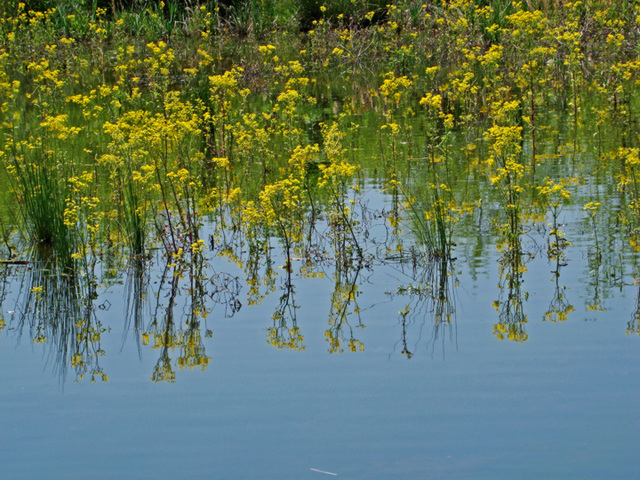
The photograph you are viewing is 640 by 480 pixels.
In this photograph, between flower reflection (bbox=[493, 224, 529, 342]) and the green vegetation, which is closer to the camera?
flower reflection (bbox=[493, 224, 529, 342])

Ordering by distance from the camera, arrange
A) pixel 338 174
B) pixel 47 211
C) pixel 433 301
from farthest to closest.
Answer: pixel 47 211, pixel 338 174, pixel 433 301

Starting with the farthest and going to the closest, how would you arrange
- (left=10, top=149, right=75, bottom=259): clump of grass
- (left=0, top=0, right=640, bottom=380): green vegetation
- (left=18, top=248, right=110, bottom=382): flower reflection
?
1. (left=10, top=149, right=75, bottom=259): clump of grass
2. (left=0, top=0, right=640, bottom=380): green vegetation
3. (left=18, top=248, right=110, bottom=382): flower reflection

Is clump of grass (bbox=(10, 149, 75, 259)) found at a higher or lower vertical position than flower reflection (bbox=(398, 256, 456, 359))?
higher

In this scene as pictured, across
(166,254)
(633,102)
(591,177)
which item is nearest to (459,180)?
(591,177)

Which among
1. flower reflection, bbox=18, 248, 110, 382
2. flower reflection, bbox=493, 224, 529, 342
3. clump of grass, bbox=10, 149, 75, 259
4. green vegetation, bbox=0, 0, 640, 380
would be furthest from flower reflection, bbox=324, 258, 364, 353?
clump of grass, bbox=10, 149, 75, 259

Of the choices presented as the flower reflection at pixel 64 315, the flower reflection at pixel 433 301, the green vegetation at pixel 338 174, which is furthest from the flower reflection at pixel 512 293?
the flower reflection at pixel 64 315

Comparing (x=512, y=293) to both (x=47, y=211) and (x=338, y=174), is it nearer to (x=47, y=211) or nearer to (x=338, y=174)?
(x=338, y=174)

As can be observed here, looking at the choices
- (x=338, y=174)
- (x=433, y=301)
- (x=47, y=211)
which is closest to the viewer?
(x=433, y=301)

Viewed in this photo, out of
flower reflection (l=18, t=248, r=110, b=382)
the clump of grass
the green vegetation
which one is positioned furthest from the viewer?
the clump of grass

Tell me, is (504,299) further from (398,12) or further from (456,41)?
(398,12)

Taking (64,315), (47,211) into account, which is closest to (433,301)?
(64,315)

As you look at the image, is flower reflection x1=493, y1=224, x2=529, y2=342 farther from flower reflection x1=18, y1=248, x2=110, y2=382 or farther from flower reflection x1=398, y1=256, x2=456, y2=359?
flower reflection x1=18, y1=248, x2=110, y2=382

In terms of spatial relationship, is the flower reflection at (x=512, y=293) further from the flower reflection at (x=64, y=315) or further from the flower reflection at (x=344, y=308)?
the flower reflection at (x=64, y=315)

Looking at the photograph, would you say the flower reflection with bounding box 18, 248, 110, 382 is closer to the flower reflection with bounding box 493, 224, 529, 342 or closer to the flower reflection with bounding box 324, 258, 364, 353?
the flower reflection with bounding box 324, 258, 364, 353
